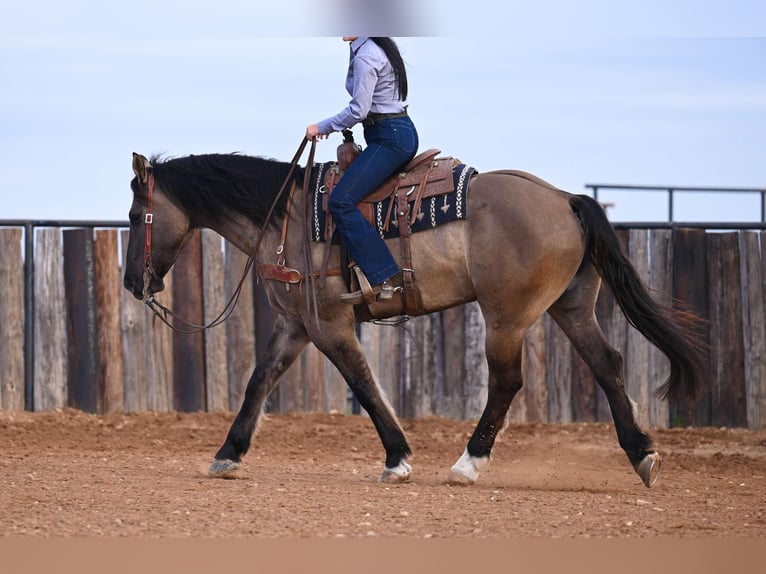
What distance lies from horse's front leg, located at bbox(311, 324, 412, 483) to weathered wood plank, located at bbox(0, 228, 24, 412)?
473 centimetres

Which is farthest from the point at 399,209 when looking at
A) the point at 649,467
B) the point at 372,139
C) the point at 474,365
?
the point at 474,365

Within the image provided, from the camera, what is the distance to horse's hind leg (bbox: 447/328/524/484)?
6.66 meters

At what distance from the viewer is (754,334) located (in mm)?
10227

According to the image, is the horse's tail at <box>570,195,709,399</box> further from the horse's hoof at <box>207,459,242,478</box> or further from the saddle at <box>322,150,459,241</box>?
the horse's hoof at <box>207,459,242,478</box>

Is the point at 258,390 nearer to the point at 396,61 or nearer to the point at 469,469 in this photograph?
the point at 469,469

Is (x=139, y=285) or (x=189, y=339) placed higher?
(x=139, y=285)

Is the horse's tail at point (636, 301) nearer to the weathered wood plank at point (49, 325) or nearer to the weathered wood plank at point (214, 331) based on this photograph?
the weathered wood plank at point (214, 331)

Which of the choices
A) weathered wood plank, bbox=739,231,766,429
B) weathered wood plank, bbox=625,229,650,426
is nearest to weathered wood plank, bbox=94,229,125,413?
weathered wood plank, bbox=625,229,650,426

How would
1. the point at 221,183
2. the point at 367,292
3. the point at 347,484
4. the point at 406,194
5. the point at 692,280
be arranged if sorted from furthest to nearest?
1. the point at 692,280
2. the point at 221,183
3. the point at 347,484
4. the point at 406,194
5. the point at 367,292

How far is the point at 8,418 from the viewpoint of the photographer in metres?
10.1

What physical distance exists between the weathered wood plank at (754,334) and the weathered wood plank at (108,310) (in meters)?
6.09

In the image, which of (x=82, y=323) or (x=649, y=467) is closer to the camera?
(x=649, y=467)

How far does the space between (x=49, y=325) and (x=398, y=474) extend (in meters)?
4.98

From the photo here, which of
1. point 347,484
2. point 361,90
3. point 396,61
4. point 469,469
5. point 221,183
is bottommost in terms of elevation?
point 347,484
